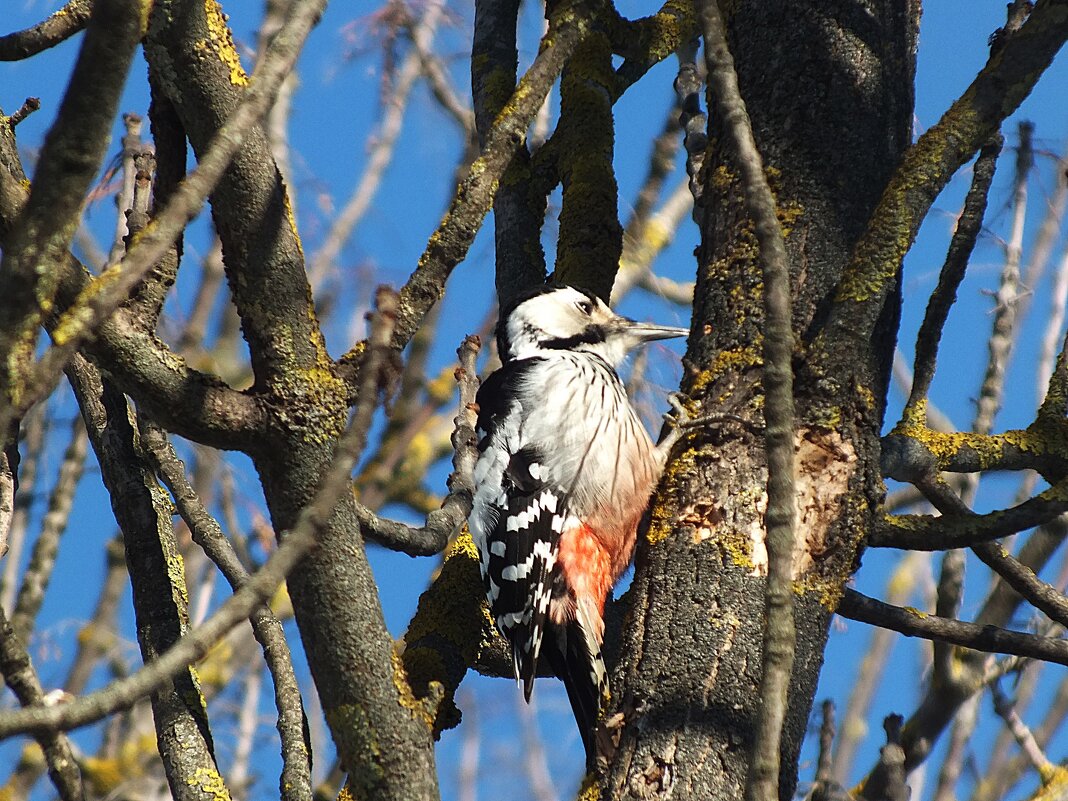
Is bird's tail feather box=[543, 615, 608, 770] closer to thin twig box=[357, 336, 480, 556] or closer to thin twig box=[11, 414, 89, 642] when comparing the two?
thin twig box=[357, 336, 480, 556]

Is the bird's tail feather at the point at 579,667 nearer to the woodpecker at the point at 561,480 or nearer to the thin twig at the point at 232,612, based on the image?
the woodpecker at the point at 561,480

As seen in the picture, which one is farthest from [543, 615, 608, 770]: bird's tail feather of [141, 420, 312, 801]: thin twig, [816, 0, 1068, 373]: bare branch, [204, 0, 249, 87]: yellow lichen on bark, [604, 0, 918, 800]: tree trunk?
[204, 0, 249, 87]: yellow lichen on bark

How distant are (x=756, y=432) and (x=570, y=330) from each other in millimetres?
1758

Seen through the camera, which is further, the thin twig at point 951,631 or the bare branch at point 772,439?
the thin twig at point 951,631

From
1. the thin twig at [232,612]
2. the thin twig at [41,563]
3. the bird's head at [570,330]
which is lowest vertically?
the thin twig at [232,612]

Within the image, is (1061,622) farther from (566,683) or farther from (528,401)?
(528,401)

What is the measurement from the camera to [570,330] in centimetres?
434

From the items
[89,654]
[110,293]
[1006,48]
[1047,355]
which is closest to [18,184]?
[110,293]

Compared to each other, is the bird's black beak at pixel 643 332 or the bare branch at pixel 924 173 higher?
the bird's black beak at pixel 643 332

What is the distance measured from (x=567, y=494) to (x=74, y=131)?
2.72m

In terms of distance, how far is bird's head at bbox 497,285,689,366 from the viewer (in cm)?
399

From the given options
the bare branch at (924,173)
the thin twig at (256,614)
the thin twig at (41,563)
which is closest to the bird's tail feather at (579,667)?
the thin twig at (256,614)

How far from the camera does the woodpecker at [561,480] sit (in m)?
3.46

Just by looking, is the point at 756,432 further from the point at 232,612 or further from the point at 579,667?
the point at 232,612
